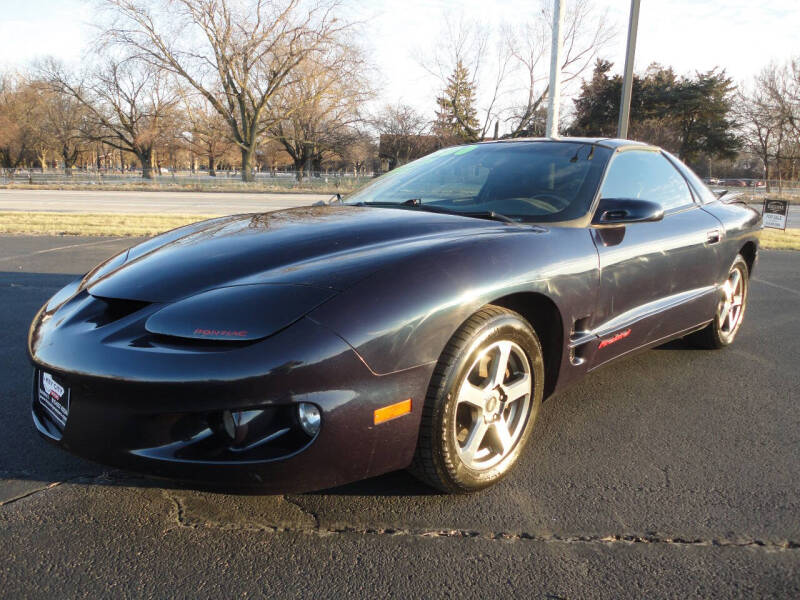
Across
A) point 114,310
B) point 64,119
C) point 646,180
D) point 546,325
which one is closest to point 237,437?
point 114,310

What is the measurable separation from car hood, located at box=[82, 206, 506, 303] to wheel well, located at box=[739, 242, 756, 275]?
2622 millimetres

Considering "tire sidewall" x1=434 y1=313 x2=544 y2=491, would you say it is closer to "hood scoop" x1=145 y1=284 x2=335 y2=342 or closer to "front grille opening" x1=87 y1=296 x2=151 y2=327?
"hood scoop" x1=145 y1=284 x2=335 y2=342

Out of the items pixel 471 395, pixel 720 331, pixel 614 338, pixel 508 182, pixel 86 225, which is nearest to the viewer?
pixel 471 395

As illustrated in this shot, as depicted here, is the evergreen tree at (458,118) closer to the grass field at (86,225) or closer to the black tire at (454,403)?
the grass field at (86,225)

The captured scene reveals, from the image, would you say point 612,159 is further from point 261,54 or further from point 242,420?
point 261,54

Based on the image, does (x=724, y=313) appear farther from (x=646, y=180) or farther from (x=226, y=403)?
(x=226, y=403)

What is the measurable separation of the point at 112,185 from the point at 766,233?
3536 cm

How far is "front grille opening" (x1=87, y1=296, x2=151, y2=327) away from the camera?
6.61 feet

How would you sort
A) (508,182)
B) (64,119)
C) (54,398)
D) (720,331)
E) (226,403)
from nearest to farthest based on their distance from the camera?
(226,403) < (54,398) < (508,182) < (720,331) < (64,119)

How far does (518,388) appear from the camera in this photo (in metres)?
2.36

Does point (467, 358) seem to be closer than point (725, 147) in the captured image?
Yes

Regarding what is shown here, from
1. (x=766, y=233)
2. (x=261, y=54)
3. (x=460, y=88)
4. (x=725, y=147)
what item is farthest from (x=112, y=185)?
(x=725, y=147)

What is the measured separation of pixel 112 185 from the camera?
36781 mm

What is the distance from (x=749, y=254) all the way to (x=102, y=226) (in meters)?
11.1
